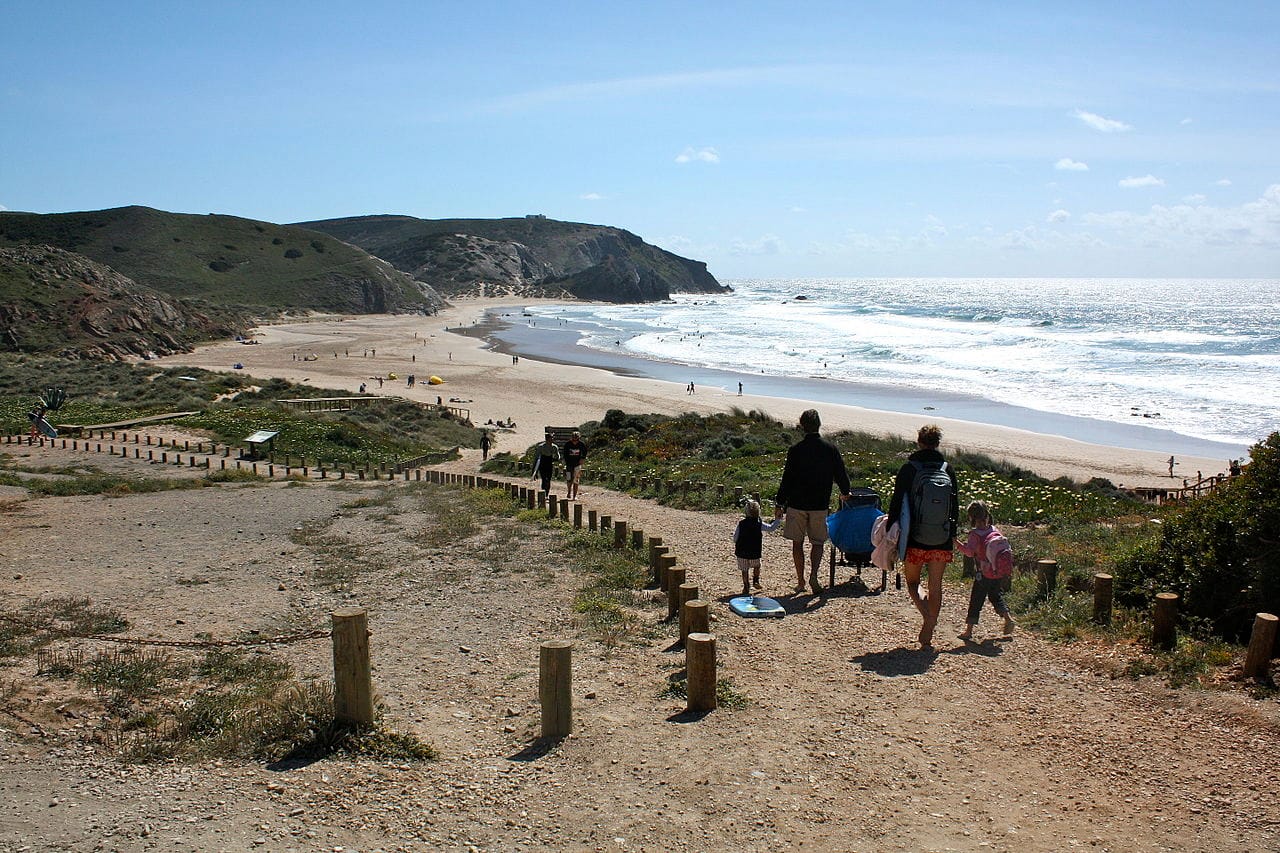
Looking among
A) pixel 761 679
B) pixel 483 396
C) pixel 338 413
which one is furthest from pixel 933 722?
pixel 483 396

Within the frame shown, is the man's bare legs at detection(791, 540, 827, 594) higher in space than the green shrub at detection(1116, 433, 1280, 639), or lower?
lower

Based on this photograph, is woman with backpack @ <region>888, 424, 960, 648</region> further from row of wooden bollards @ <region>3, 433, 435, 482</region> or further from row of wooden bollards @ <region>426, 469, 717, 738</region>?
row of wooden bollards @ <region>3, 433, 435, 482</region>

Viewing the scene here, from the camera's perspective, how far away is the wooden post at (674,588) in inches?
315

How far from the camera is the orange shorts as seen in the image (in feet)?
22.9

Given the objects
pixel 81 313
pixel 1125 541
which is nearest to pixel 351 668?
pixel 1125 541

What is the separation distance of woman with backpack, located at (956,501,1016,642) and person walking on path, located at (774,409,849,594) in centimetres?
116

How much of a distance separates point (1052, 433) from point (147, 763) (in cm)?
3448

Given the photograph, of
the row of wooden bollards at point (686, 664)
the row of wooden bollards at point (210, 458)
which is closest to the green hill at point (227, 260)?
the row of wooden bollards at point (210, 458)

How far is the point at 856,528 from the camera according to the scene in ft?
29.2

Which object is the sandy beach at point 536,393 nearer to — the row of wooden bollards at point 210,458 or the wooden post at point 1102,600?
the row of wooden bollards at point 210,458

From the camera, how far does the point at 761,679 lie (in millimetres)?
6672

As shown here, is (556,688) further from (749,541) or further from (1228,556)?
(1228,556)

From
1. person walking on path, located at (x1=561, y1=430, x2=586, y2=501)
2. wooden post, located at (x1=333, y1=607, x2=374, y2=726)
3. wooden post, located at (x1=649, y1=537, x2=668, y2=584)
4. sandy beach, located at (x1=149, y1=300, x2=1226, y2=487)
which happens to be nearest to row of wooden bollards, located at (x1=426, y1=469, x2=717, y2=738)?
wooden post, located at (x1=649, y1=537, x2=668, y2=584)

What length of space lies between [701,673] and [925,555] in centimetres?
214
